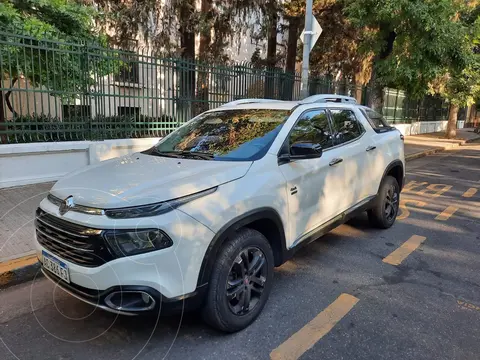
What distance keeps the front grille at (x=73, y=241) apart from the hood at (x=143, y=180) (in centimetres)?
19

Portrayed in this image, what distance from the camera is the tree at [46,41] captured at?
6160mm

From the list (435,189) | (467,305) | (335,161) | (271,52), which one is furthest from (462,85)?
(467,305)

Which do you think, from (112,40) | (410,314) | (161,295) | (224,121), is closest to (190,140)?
(224,121)

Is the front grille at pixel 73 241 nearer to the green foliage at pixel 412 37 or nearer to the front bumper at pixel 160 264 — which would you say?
the front bumper at pixel 160 264

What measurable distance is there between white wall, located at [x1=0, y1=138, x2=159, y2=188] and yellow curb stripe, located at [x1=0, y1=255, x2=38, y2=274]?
2.97 meters

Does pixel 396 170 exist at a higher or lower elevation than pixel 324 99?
lower

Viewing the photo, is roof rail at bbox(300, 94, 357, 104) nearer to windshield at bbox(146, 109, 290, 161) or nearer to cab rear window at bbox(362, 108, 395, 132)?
cab rear window at bbox(362, 108, 395, 132)

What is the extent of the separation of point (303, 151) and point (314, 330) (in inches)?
60.4

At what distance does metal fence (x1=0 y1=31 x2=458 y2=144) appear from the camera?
255 inches

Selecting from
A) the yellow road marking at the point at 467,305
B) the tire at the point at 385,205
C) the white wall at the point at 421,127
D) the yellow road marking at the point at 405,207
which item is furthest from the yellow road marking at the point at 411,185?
the white wall at the point at 421,127

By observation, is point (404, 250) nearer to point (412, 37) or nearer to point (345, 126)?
point (345, 126)

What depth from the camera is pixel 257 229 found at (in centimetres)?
329

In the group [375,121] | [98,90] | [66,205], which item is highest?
[98,90]

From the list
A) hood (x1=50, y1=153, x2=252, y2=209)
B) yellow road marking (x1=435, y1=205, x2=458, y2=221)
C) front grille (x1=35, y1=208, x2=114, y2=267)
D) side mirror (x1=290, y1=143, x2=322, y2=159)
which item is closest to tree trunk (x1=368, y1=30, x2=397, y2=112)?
yellow road marking (x1=435, y1=205, x2=458, y2=221)
